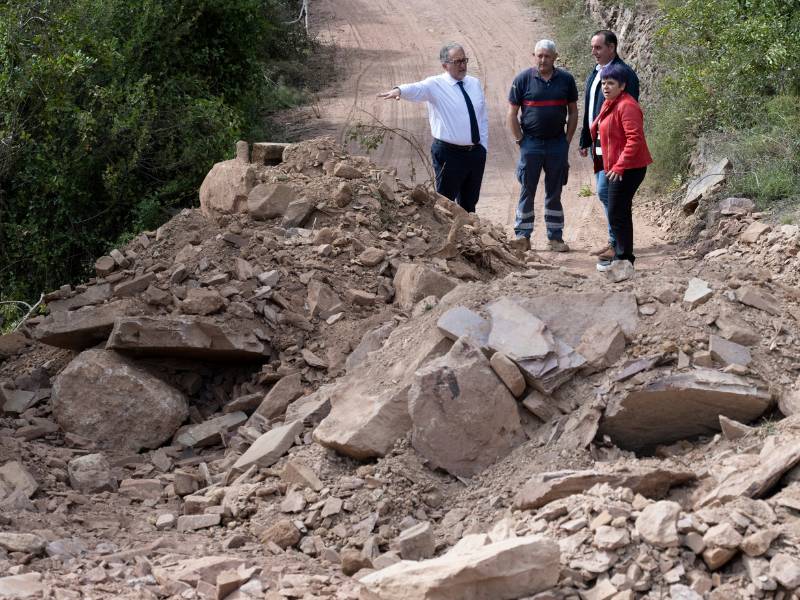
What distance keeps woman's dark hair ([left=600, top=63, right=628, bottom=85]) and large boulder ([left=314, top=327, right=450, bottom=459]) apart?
2.78 meters

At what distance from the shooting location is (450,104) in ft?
27.0

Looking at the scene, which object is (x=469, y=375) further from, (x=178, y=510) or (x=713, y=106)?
(x=713, y=106)

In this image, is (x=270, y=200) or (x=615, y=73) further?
(x=270, y=200)

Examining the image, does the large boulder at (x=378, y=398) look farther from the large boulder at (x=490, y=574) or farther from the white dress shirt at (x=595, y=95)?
the white dress shirt at (x=595, y=95)

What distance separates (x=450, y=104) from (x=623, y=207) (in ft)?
5.39

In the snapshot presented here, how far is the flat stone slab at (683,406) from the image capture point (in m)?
4.95

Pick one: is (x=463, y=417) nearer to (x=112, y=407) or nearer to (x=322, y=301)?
(x=322, y=301)

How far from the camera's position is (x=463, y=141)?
27.1ft

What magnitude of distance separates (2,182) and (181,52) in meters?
3.53

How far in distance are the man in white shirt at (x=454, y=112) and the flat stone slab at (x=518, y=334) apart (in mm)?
3026

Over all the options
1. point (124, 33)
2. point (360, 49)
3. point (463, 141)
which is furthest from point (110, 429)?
point (360, 49)

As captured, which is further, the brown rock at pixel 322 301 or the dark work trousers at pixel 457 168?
the dark work trousers at pixel 457 168

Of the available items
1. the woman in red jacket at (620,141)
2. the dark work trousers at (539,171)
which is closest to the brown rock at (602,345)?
the woman in red jacket at (620,141)

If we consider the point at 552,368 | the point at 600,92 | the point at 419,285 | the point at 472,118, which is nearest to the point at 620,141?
the point at 600,92
